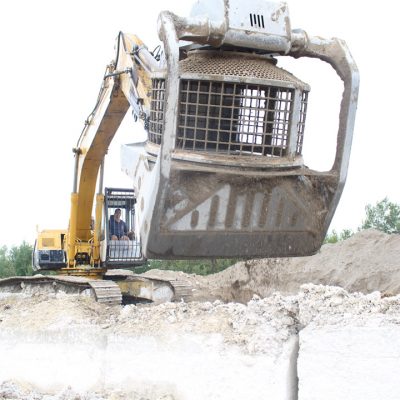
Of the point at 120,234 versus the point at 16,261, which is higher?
the point at 120,234

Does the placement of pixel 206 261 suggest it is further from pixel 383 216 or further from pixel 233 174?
pixel 233 174

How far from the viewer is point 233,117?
6762 mm

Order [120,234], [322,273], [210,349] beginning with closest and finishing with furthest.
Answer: [210,349] < [120,234] < [322,273]

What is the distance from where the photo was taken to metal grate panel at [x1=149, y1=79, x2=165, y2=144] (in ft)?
23.2

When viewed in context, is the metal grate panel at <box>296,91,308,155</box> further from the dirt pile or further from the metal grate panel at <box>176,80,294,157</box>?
the dirt pile

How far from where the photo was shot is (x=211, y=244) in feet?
23.2

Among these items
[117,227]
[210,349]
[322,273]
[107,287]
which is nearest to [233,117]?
[210,349]

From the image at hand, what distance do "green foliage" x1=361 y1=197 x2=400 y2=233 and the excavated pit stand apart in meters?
12.1

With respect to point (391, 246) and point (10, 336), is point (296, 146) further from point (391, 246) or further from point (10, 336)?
point (391, 246)

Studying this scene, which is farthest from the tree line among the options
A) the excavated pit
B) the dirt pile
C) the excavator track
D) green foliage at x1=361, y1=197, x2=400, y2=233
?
the excavated pit

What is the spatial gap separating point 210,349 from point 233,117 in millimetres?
1881

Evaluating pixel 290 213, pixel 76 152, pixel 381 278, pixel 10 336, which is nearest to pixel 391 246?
pixel 381 278

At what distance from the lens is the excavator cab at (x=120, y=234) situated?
1119 centimetres

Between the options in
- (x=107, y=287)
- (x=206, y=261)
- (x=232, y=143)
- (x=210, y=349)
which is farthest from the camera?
(x=206, y=261)
